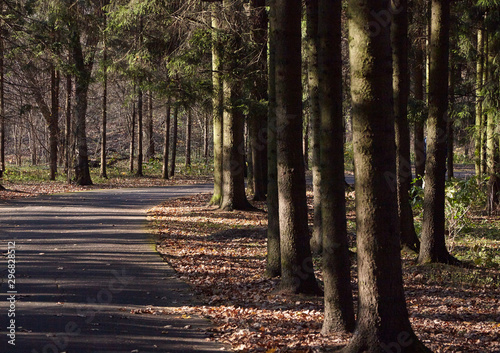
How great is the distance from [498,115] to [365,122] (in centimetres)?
1276

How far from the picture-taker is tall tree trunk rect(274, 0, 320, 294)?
8086mm

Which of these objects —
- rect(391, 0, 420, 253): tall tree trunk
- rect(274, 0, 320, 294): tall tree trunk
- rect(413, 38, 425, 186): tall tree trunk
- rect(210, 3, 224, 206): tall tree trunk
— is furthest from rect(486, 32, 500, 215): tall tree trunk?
rect(274, 0, 320, 294): tall tree trunk

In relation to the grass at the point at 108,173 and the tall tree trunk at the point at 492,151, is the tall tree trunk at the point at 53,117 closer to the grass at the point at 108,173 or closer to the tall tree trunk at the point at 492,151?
the grass at the point at 108,173

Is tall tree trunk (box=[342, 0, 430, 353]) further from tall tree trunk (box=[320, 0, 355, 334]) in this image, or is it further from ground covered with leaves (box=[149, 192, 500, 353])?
tall tree trunk (box=[320, 0, 355, 334])

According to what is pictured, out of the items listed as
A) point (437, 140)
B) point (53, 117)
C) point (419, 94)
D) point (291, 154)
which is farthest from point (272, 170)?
point (53, 117)

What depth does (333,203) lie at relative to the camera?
6.62 m

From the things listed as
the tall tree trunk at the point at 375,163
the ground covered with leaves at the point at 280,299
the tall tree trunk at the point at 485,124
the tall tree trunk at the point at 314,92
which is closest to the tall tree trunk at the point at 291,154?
the ground covered with leaves at the point at 280,299

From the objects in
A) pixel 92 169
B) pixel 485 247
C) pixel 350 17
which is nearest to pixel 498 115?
pixel 485 247

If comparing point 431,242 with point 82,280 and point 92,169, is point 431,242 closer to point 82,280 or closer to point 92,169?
point 82,280

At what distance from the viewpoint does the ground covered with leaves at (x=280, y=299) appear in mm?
6457

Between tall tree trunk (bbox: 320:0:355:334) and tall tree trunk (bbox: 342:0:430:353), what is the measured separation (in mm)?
1305

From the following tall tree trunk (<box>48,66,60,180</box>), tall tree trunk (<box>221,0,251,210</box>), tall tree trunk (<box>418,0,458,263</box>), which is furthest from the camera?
tall tree trunk (<box>48,66,60,180</box>)

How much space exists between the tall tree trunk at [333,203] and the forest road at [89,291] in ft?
4.92

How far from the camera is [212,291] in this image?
9.04m
